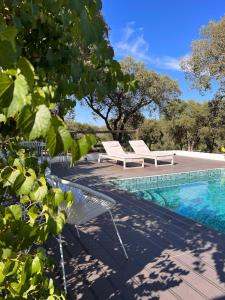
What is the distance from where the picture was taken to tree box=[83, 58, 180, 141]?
1811cm

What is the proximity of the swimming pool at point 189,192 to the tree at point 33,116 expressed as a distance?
478 cm

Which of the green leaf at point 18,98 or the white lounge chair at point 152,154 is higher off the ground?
the green leaf at point 18,98

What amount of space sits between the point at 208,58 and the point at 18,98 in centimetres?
1556

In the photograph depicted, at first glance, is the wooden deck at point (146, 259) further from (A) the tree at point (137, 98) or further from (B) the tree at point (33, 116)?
(A) the tree at point (137, 98)

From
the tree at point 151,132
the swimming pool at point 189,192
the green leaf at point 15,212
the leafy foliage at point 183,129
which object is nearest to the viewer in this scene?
the green leaf at point 15,212

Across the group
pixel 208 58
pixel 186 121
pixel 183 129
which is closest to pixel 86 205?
pixel 208 58

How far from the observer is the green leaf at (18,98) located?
0.64 metres

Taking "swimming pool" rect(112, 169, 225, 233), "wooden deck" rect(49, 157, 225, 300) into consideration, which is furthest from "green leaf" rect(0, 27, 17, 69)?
"swimming pool" rect(112, 169, 225, 233)

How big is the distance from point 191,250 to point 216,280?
75cm

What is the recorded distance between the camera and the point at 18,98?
0.64 metres

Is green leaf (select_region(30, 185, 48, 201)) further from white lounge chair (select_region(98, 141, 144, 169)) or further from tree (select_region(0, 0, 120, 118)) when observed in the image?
white lounge chair (select_region(98, 141, 144, 169))

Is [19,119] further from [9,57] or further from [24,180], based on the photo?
[24,180]

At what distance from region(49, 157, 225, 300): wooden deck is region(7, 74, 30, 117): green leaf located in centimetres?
252

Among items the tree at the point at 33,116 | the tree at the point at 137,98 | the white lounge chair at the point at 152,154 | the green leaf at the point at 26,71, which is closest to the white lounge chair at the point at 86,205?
the tree at the point at 33,116
